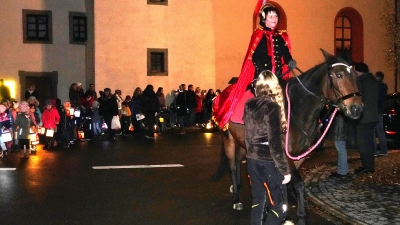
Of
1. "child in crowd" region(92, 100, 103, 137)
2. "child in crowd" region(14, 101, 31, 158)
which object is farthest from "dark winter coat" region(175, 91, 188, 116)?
"child in crowd" region(14, 101, 31, 158)

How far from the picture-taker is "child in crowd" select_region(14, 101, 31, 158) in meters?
15.6

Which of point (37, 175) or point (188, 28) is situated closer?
point (37, 175)

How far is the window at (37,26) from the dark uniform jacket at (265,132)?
969 inches

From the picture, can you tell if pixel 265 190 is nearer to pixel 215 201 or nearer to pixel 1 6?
pixel 215 201

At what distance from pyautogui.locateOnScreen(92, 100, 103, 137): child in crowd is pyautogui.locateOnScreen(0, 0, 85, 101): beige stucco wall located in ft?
26.1

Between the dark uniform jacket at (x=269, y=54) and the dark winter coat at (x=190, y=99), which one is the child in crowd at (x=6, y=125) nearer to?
the dark uniform jacket at (x=269, y=54)

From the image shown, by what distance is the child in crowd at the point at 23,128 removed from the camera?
15.6 metres

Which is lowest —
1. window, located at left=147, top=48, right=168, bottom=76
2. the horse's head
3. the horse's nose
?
the horse's nose

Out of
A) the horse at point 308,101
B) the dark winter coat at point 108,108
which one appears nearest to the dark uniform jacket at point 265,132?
the horse at point 308,101

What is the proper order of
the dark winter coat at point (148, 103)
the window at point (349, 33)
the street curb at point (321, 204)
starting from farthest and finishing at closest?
the window at point (349, 33) → the dark winter coat at point (148, 103) → the street curb at point (321, 204)

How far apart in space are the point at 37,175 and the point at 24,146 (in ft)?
10.5

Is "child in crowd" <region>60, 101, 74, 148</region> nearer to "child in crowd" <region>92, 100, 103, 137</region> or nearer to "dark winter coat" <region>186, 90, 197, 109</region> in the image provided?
"child in crowd" <region>92, 100, 103, 137</region>

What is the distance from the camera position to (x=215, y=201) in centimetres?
977

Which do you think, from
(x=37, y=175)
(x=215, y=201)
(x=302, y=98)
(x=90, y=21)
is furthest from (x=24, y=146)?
(x=90, y=21)
